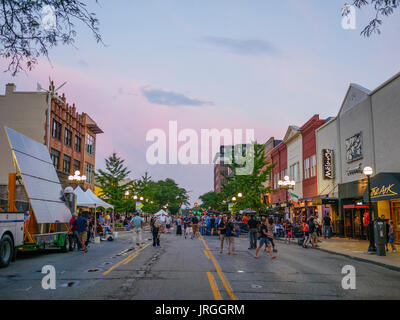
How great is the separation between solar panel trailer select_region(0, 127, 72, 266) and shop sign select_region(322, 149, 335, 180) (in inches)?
811

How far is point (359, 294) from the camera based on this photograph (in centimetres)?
899

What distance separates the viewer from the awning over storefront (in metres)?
20.2

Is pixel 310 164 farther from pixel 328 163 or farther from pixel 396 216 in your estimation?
pixel 396 216

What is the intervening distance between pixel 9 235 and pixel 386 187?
1782 cm

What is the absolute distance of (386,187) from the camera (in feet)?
69.3

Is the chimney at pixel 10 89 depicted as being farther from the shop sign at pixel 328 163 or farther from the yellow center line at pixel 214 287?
the yellow center line at pixel 214 287

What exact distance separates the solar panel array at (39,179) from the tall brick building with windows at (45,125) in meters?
19.2

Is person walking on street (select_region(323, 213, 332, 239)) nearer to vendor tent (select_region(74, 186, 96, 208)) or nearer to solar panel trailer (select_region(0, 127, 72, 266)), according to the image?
vendor tent (select_region(74, 186, 96, 208))

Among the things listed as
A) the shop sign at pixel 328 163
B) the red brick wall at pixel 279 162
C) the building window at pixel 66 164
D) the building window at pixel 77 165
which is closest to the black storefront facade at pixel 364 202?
the shop sign at pixel 328 163

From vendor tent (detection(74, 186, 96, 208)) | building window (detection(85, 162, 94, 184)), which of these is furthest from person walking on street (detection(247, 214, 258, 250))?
building window (detection(85, 162, 94, 184))

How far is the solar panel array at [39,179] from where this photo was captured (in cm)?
1562

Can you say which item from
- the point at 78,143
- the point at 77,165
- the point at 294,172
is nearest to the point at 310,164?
the point at 294,172
